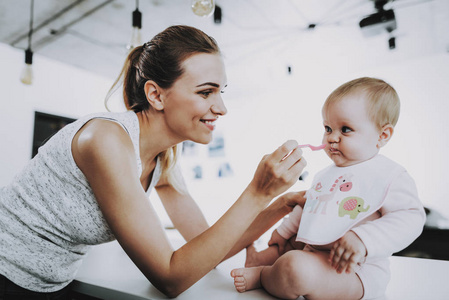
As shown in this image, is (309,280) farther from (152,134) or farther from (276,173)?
(152,134)

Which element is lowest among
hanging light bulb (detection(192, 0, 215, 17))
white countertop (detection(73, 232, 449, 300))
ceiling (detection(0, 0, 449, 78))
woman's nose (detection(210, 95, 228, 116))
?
white countertop (detection(73, 232, 449, 300))

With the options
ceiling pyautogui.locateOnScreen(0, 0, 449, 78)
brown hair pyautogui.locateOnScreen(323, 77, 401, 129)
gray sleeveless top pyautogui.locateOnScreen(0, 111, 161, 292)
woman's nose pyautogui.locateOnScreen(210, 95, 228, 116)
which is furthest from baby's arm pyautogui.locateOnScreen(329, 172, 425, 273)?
ceiling pyautogui.locateOnScreen(0, 0, 449, 78)

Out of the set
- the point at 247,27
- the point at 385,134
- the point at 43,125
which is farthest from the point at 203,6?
the point at 43,125

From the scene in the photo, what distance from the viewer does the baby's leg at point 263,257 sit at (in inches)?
34.1

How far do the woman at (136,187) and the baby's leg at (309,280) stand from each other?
4.9 inches

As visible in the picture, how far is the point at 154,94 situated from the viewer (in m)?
0.95

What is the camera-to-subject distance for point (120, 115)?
0.85 m

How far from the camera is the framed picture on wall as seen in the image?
14.3 feet

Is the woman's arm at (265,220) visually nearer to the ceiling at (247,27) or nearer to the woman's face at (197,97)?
the woman's face at (197,97)

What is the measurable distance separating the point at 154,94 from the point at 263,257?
0.62 m

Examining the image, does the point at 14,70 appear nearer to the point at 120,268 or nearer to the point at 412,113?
the point at 120,268

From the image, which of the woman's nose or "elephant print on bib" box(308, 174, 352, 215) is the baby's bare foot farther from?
the woman's nose

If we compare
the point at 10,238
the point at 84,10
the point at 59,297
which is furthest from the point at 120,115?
the point at 84,10

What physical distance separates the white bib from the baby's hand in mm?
71
